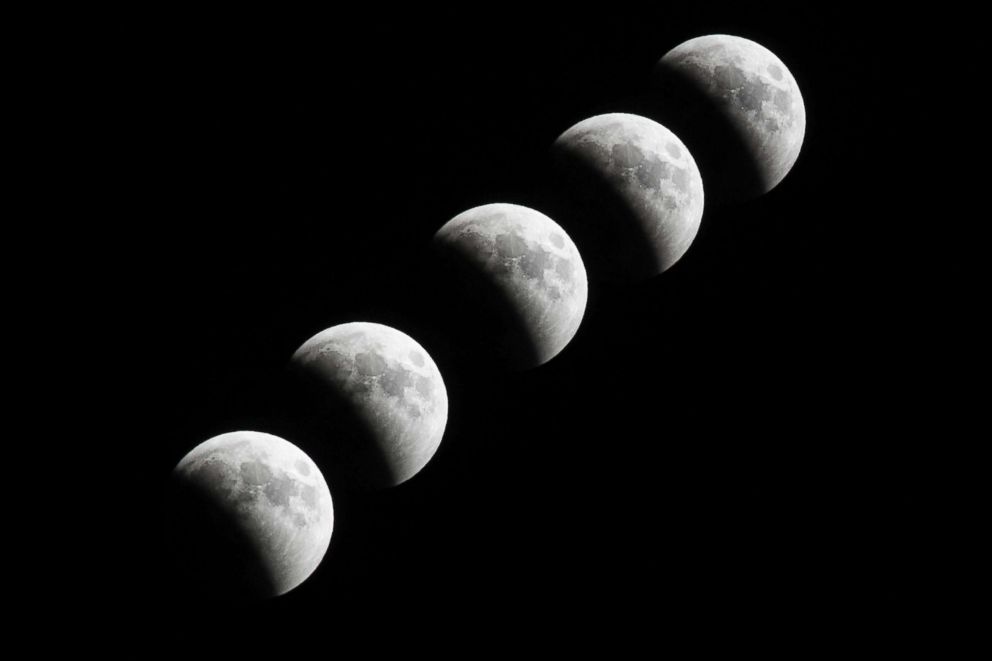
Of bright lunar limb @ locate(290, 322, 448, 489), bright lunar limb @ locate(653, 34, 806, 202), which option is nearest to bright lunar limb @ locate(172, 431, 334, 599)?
bright lunar limb @ locate(290, 322, 448, 489)

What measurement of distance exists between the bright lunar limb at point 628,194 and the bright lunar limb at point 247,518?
147 centimetres

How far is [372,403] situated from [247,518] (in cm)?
60

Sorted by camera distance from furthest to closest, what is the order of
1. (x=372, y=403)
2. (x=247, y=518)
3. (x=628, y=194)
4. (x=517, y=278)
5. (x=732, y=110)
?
(x=732, y=110) < (x=628, y=194) < (x=517, y=278) < (x=372, y=403) < (x=247, y=518)

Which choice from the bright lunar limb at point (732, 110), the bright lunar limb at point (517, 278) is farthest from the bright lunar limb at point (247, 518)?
the bright lunar limb at point (732, 110)

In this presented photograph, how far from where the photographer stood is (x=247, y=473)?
422cm

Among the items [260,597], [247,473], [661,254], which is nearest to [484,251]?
[661,254]

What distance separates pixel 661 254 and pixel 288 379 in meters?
1.55

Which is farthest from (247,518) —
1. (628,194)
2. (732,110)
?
(732,110)

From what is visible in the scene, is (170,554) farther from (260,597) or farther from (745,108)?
(745,108)

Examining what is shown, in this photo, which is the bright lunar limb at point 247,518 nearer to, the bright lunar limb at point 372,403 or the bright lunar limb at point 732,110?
the bright lunar limb at point 372,403

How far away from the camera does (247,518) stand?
4184mm

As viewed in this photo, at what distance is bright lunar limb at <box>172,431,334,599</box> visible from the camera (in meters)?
4.19

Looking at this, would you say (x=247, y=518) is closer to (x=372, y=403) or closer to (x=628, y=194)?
(x=372, y=403)

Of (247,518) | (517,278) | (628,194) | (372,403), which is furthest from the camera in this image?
(628,194)
